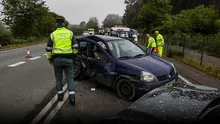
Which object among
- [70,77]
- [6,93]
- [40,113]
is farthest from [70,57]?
[6,93]

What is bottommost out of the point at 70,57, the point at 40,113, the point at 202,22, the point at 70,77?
the point at 40,113

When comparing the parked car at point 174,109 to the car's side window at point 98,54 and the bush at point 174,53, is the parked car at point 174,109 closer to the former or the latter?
the car's side window at point 98,54

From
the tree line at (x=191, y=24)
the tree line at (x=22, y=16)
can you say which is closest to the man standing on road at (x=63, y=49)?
the tree line at (x=191, y=24)

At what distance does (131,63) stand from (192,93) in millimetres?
2654

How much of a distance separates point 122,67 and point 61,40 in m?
1.68

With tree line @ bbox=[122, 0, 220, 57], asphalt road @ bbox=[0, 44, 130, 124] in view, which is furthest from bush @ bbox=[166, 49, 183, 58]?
asphalt road @ bbox=[0, 44, 130, 124]

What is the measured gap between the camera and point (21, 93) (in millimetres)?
6273

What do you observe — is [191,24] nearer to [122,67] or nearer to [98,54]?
[98,54]

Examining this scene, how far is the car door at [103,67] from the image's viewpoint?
6145 mm

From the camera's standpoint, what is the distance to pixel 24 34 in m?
38.4

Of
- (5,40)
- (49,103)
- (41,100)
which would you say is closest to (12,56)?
(41,100)

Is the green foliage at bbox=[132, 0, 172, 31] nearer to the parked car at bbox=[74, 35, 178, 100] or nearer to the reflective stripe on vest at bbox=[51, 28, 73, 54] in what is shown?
the parked car at bbox=[74, 35, 178, 100]

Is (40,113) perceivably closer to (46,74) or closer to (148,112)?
(148,112)

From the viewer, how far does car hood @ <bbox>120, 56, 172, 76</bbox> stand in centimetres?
557
